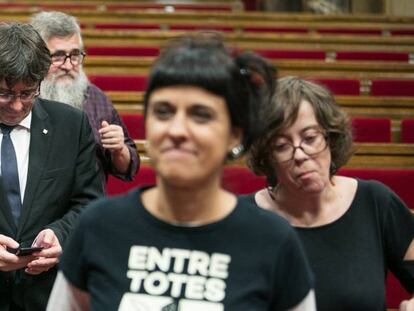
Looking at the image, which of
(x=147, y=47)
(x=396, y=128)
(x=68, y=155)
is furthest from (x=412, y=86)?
(x=68, y=155)

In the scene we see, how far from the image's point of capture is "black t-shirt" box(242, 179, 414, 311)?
5.46 feet

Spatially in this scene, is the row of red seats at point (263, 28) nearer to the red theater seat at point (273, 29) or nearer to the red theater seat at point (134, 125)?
the red theater seat at point (273, 29)

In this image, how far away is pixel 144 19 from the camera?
6.45 m

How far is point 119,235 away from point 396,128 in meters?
2.67

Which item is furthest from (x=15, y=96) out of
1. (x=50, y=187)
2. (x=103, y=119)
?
(x=103, y=119)

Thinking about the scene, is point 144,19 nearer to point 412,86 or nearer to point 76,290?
point 412,86

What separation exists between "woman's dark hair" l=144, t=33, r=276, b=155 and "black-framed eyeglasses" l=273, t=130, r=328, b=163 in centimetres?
34

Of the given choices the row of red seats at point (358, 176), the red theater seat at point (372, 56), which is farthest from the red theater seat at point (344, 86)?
the row of red seats at point (358, 176)

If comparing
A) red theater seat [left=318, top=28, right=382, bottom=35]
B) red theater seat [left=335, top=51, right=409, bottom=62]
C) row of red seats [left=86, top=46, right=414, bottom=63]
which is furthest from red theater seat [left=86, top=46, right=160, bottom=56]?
red theater seat [left=318, top=28, right=382, bottom=35]

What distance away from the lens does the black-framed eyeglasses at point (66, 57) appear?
2584 millimetres

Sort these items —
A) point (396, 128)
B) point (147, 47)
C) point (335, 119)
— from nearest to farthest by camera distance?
point (335, 119) < point (396, 128) < point (147, 47)

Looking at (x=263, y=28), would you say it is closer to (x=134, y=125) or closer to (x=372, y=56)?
(x=372, y=56)

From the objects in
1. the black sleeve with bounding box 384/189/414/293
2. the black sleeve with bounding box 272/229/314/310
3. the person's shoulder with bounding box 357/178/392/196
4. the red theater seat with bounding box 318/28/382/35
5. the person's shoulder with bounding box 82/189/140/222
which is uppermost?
the person's shoulder with bounding box 82/189/140/222

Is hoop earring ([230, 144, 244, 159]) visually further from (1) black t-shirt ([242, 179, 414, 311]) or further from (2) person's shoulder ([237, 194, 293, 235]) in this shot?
(1) black t-shirt ([242, 179, 414, 311])
